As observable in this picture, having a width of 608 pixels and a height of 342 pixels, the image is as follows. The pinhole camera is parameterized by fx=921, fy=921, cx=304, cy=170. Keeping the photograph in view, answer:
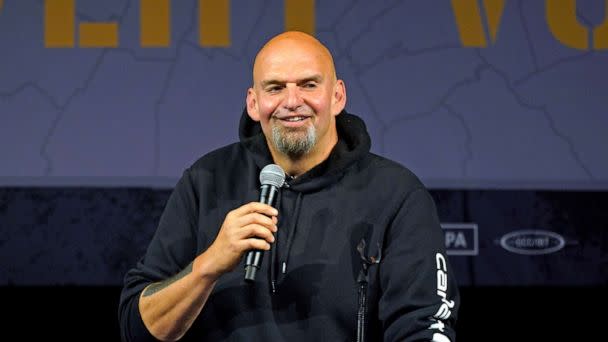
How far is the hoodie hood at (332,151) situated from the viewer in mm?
1964

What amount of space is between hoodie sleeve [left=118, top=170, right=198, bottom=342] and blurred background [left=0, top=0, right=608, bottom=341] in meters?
0.96

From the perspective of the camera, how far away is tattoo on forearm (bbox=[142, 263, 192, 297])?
5.80ft

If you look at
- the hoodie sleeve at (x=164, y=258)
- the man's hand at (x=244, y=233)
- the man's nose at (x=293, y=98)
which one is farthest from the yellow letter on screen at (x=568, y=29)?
the man's hand at (x=244, y=233)

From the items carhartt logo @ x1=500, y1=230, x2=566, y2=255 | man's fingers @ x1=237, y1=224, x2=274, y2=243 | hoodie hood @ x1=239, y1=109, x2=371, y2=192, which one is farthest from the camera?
carhartt logo @ x1=500, y1=230, x2=566, y2=255

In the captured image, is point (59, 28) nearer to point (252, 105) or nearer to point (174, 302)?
point (252, 105)

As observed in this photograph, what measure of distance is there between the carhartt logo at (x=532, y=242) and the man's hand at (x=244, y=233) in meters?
1.45

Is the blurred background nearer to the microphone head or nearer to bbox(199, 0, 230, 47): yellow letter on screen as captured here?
bbox(199, 0, 230, 47): yellow letter on screen

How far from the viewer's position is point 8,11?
9.80 feet

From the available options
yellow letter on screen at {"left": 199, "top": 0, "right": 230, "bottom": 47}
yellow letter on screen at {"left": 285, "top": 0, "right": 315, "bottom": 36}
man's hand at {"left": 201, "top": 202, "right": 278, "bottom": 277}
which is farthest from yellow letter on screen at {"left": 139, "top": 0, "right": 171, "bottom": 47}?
man's hand at {"left": 201, "top": 202, "right": 278, "bottom": 277}

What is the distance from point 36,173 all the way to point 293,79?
4.37 feet

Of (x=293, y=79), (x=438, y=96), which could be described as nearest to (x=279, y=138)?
(x=293, y=79)

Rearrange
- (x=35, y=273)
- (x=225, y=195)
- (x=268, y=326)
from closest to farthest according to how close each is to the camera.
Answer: (x=268, y=326) < (x=225, y=195) < (x=35, y=273)

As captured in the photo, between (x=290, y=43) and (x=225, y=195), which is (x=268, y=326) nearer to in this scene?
(x=225, y=195)

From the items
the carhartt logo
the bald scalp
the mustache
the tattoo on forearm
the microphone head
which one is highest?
the bald scalp
